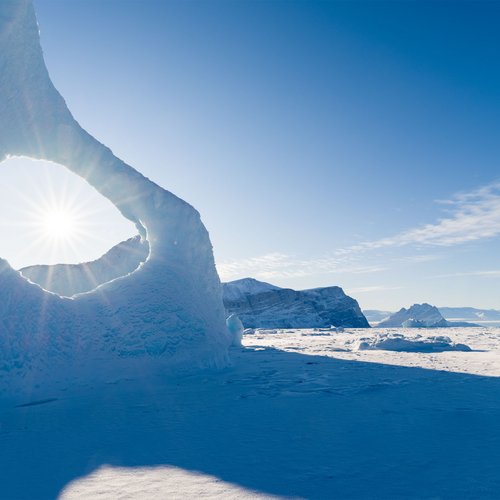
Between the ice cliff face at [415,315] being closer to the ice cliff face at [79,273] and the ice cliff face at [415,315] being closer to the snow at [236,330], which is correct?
the ice cliff face at [79,273]

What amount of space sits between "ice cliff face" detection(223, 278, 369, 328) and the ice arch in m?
32.3

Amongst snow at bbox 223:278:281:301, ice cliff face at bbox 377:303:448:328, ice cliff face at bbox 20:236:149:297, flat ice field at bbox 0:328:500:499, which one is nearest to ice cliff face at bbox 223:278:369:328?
snow at bbox 223:278:281:301

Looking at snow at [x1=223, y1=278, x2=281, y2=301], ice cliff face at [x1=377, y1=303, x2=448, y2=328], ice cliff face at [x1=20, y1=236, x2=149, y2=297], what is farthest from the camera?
ice cliff face at [x1=377, y1=303, x2=448, y2=328]

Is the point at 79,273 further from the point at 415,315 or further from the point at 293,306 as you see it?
the point at 415,315

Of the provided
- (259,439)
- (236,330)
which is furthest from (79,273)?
(259,439)

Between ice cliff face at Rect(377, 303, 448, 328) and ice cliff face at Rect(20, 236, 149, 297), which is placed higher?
ice cliff face at Rect(20, 236, 149, 297)

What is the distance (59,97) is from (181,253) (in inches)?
188

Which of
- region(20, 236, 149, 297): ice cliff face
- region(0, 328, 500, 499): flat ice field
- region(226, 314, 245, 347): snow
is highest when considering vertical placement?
region(20, 236, 149, 297): ice cliff face

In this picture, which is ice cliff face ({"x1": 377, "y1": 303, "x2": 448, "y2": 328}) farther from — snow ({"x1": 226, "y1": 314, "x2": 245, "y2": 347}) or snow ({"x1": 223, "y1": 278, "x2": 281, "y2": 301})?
snow ({"x1": 226, "y1": 314, "x2": 245, "y2": 347})

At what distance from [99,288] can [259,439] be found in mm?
5503

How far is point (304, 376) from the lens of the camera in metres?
8.10

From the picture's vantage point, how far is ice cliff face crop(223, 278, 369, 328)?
42250mm

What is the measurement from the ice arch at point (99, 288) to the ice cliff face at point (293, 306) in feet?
106

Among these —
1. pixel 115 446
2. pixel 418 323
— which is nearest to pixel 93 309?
pixel 115 446
